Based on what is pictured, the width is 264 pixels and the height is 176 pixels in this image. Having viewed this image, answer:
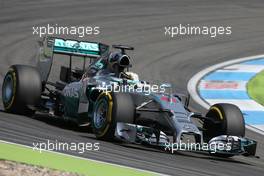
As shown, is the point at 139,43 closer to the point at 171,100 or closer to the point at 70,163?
the point at 171,100

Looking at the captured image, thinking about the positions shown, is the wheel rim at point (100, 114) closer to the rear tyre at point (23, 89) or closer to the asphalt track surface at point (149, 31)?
the asphalt track surface at point (149, 31)

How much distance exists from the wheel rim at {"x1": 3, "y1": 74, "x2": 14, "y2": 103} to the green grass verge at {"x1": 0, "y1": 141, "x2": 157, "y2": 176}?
3.70m

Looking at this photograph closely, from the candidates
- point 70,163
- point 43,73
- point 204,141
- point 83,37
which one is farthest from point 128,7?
point 70,163

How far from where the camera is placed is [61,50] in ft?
48.4

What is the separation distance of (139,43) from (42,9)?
11.7 feet

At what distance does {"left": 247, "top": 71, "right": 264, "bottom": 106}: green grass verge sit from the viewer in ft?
57.1
